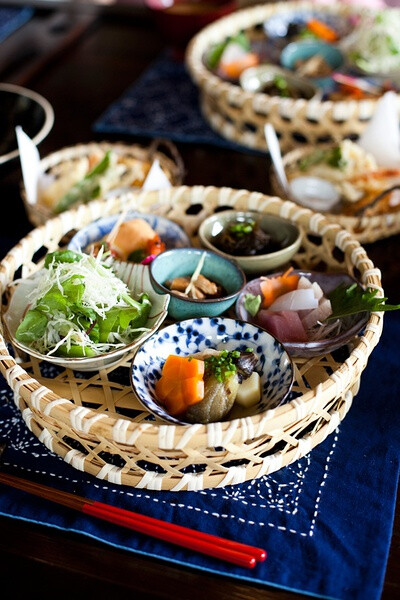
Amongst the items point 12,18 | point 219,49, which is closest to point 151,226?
point 219,49

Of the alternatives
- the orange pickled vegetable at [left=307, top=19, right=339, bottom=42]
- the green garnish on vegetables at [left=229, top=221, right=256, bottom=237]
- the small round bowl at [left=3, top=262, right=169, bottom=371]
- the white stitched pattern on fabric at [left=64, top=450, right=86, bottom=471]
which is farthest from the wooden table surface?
the orange pickled vegetable at [left=307, top=19, right=339, bottom=42]

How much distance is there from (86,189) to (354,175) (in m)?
0.85

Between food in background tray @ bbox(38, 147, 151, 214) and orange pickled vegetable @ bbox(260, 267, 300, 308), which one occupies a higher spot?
food in background tray @ bbox(38, 147, 151, 214)

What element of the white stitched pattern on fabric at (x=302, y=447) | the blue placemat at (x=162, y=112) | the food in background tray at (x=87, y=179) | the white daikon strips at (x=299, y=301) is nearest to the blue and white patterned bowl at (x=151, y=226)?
the food in background tray at (x=87, y=179)

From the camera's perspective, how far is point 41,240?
1705 mm

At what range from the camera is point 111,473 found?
1.25 meters

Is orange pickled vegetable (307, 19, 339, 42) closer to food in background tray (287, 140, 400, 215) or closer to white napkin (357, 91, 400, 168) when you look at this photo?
white napkin (357, 91, 400, 168)

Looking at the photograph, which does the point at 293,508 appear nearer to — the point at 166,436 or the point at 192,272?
the point at 166,436

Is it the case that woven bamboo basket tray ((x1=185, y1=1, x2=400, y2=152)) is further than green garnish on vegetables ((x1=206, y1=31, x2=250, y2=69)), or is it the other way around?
green garnish on vegetables ((x1=206, y1=31, x2=250, y2=69))

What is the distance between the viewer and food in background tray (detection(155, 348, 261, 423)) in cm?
127

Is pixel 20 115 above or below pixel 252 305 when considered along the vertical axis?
above

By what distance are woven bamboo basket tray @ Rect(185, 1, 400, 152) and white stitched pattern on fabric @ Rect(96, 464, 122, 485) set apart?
4.68 feet

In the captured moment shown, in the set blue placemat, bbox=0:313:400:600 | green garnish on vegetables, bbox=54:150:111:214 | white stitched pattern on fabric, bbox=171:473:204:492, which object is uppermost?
green garnish on vegetables, bbox=54:150:111:214

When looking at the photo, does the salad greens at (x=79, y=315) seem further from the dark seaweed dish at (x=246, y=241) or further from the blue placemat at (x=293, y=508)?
the dark seaweed dish at (x=246, y=241)
